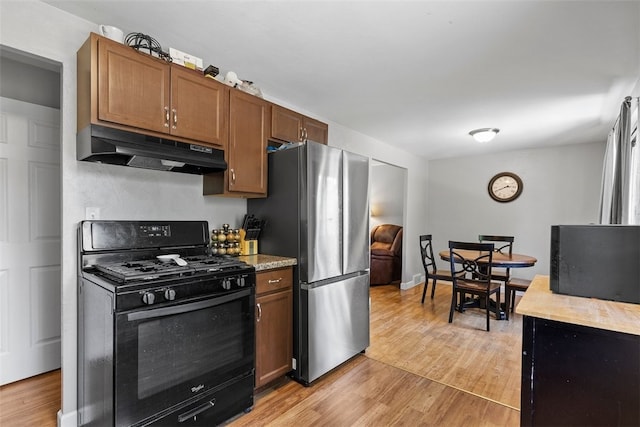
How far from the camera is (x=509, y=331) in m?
3.43

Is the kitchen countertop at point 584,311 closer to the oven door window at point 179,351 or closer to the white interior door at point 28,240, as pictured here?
the oven door window at point 179,351

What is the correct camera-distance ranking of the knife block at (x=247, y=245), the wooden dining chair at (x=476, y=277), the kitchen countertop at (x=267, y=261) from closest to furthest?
the kitchen countertop at (x=267, y=261) → the knife block at (x=247, y=245) → the wooden dining chair at (x=476, y=277)

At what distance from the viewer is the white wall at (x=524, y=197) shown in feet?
15.6

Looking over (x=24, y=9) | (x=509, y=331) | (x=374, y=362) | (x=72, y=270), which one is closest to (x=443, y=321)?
(x=509, y=331)

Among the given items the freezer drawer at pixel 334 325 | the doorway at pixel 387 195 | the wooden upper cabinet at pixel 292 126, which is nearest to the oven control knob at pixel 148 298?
the freezer drawer at pixel 334 325

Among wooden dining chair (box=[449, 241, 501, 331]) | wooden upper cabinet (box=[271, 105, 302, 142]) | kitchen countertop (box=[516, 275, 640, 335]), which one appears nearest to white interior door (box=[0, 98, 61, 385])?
wooden upper cabinet (box=[271, 105, 302, 142])

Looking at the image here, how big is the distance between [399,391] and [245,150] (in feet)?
6.86

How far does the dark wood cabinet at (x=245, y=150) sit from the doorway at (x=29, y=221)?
1.27 meters

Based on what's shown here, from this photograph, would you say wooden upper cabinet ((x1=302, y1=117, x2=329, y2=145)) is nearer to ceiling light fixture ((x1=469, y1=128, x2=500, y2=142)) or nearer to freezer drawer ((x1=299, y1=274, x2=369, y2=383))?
freezer drawer ((x1=299, y1=274, x2=369, y2=383))

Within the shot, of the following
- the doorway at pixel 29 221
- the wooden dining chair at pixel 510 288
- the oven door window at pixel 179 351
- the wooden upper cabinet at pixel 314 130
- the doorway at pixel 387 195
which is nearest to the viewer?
the oven door window at pixel 179 351

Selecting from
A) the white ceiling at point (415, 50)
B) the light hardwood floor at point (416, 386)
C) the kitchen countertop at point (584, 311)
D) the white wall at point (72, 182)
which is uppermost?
the white ceiling at point (415, 50)

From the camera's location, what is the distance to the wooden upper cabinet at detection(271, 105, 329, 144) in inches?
103

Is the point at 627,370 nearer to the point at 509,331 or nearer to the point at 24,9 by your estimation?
the point at 509,331

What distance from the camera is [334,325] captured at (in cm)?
249
